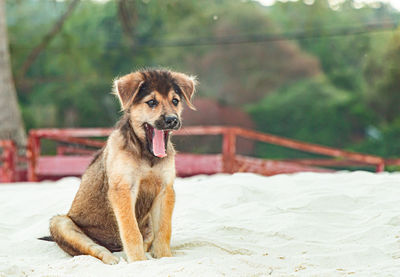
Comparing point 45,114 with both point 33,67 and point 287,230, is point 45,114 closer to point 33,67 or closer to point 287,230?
point 33,67

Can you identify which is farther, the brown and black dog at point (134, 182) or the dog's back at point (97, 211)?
the dog's back at point (97, 211)

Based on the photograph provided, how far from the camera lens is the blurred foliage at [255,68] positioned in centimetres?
3097

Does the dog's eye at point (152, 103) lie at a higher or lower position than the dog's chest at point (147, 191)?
higher

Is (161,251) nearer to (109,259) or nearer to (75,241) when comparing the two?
(109,259)

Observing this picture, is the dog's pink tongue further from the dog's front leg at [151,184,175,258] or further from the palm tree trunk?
the palm tree trunk

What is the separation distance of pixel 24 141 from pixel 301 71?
24913 millimetres

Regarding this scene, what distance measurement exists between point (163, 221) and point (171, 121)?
2.70 feet

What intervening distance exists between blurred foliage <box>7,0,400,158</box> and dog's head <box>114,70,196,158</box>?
24.0 metres

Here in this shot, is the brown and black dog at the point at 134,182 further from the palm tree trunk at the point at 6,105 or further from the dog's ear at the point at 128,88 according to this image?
the palm tree trunk at the point at 6,105

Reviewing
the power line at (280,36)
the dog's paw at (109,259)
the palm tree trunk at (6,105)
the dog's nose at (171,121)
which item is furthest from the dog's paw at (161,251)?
the power line at (280,36)

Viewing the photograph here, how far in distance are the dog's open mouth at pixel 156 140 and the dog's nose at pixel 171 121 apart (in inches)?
6.2

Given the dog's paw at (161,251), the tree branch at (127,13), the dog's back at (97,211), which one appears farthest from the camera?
the tree branch at (127,13)

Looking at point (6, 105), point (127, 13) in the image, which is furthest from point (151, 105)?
point (127, 13)

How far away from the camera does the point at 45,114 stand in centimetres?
3059
